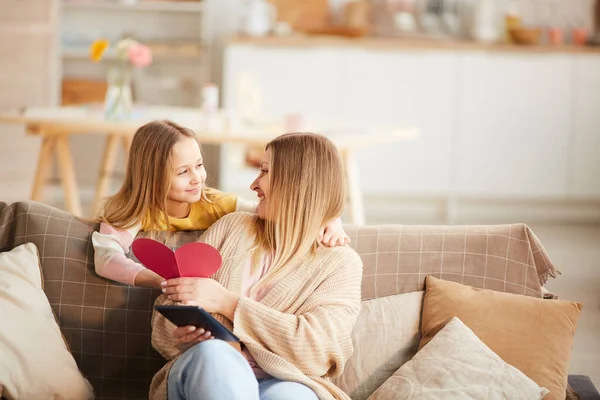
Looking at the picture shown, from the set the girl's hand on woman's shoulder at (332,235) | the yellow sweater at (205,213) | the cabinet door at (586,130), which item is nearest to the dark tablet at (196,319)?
the girl's hand on woman's shoulder at (332,235)

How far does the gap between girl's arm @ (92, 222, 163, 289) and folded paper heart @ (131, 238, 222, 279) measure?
14 centimetres

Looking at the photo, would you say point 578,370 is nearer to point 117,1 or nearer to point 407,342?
point 407,342

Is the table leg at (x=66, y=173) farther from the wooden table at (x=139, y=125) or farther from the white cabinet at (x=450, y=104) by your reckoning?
the white cabinet at (x=450, y=104)

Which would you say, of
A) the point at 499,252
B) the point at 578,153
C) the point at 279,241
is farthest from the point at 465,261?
the point at 578,153

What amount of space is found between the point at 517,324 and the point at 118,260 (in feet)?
3.01

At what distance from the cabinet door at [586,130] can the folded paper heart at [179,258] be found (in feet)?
14.4

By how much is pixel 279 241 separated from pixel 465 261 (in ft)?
1.63

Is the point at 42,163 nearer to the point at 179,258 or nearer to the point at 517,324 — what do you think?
the point at 179,258

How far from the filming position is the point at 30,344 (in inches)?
80.9

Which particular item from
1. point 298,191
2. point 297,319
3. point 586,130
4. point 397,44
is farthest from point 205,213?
point 586,130

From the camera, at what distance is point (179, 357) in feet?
→ 6.06

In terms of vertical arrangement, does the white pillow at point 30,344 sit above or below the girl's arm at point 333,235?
below

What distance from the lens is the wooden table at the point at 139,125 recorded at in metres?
3.94

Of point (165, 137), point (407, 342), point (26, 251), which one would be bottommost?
point (407, 342)
